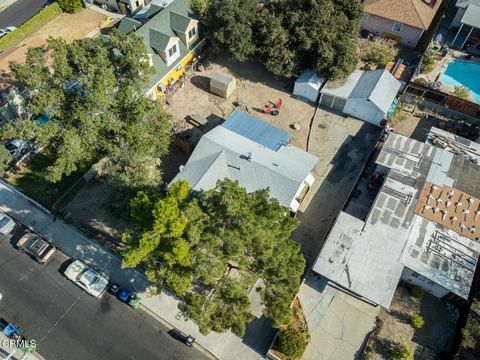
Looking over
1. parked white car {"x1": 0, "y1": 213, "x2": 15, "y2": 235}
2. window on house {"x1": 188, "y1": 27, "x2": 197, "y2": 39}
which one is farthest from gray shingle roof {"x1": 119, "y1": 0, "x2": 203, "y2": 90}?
parked white car {"x1": 0, "y1": 213, "x2": 15, "y2": 235}

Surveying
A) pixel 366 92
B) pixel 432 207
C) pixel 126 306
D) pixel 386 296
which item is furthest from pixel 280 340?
pixel 366 92

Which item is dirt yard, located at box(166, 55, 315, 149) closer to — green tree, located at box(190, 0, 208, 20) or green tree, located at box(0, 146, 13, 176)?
green tree, located at box(190, 0, 208, 20)

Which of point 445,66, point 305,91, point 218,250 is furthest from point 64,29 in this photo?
point 445,66

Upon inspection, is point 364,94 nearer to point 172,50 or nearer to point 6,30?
point 172,50

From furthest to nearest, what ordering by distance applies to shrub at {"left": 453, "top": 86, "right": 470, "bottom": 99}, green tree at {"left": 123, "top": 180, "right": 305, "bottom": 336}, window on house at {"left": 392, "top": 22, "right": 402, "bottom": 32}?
window on house at {"left": 392, "top": 22, "right": 402, "bottom": 32} → shrub at {"left": 453, "top": 86, "right": 470, "bottom": 99} → green tree at {"left": 123, "top": 180, "right": 305, "bottom": 336}

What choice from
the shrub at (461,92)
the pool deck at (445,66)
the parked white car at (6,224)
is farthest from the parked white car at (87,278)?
the pool deck at (445,66)

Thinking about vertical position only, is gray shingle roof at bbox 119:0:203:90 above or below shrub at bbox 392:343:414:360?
above
